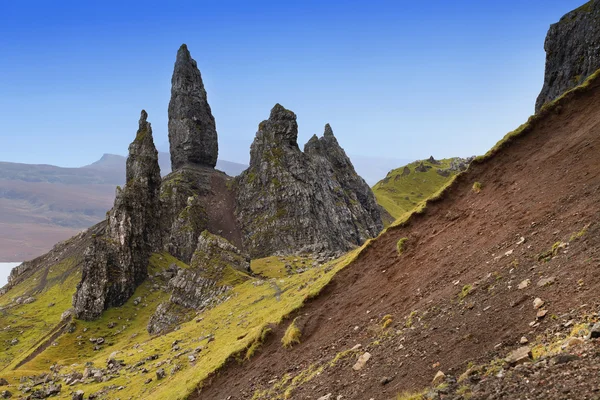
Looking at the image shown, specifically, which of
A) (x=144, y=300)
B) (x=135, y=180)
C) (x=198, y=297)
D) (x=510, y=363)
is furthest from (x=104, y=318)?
(x=510, y=363)

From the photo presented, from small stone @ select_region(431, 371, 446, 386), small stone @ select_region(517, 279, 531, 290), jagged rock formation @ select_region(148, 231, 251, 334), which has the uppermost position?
small stone @ select_region(517, 279, 531, 290)

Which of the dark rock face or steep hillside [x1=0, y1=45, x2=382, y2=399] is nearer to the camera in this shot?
the dark rock face

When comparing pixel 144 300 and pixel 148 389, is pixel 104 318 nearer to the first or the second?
pixel 144 300

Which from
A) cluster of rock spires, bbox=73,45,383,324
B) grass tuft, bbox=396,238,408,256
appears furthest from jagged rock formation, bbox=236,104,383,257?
grass tuft, bbox=396,238,408,256

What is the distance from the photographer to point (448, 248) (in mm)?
30125

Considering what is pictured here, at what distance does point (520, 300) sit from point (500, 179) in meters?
17.8

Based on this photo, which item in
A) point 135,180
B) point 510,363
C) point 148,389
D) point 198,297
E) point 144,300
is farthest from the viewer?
point 135,180

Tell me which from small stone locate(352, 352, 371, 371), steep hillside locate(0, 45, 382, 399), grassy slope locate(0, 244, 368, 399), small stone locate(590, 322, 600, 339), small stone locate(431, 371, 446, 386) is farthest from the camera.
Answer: steep hillside locate(0, 45, 382, 399)

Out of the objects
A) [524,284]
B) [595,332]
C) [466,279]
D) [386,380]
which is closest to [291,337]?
[386,380]

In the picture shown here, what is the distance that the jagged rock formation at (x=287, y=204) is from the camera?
544 feet

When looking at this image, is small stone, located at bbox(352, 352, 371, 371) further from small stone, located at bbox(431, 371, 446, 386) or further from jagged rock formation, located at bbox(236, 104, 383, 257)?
jagged rock formation, located at bbox(236, 104, 383, 257)

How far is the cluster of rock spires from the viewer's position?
330 ft

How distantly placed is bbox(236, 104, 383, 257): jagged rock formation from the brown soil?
117835 mm

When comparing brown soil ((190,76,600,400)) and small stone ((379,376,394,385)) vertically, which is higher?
brown soil ((190,76,600,400))
